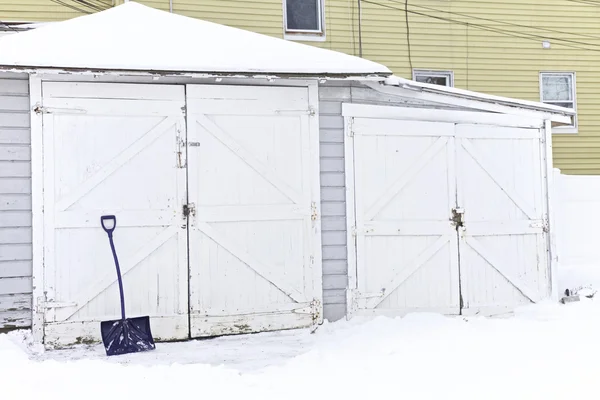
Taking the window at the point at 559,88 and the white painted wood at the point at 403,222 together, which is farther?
the window at the point at 559,88

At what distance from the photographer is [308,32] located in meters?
13.2

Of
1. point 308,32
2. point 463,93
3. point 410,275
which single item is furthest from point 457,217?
point 308,32

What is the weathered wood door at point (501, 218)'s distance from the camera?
7.61m

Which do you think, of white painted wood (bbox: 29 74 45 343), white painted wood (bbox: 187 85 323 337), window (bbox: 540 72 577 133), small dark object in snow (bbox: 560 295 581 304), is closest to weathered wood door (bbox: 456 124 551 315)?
small dark object in snow (bbox: 560 295 581 304)

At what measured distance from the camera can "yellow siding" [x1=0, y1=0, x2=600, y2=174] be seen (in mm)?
13016

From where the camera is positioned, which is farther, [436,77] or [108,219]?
[436,77]

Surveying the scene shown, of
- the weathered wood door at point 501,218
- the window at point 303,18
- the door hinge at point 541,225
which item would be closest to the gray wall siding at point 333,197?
the weathered wood door at point 501,218

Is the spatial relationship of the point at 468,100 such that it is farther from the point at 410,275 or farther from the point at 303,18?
the point at 303,18

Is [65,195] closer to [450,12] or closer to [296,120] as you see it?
[296,120]

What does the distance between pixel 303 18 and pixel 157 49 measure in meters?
7.42

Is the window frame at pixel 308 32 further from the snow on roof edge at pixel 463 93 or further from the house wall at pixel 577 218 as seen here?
the snow on roof edge at pixel 463 93

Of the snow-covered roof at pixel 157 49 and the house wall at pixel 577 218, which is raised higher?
the snow-covered roof at pixel 157 49

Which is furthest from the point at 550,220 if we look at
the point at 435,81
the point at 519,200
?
the point at 435,81

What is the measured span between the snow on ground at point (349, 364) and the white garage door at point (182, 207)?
0.41m
